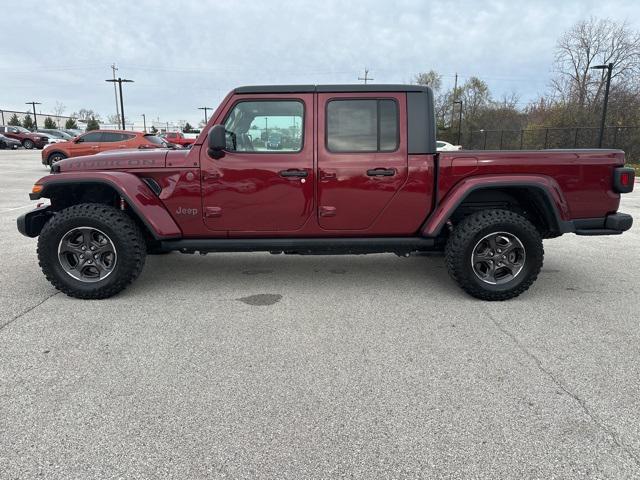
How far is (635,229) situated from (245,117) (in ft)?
23.3

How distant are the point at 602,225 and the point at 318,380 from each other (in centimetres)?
319

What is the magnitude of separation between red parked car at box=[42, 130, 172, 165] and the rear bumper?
1455 cm

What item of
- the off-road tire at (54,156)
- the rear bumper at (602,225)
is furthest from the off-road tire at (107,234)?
the off-road tire at (54,156)

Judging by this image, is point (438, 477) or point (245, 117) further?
point (245, 117)

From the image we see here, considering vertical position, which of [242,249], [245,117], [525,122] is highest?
[525,122]

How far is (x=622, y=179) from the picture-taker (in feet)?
13.1

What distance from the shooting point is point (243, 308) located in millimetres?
3904

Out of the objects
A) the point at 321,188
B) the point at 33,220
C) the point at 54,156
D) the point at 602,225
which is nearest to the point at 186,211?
the point at 321,188

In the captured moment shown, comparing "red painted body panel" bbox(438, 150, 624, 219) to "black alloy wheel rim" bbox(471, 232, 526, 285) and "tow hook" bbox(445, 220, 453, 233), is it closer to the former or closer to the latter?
"tow hook" bbox(445, 220, 453, 233)

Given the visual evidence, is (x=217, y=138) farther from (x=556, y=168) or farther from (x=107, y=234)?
(x=556, y=168)

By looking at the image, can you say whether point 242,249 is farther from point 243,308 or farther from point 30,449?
point 30,449

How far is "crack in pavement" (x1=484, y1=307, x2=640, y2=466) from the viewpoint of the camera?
2121mm

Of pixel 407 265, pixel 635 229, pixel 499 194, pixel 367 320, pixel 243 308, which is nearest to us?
pixel 367 320

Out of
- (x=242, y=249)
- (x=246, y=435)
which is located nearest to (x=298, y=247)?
(x=242, y=249)
